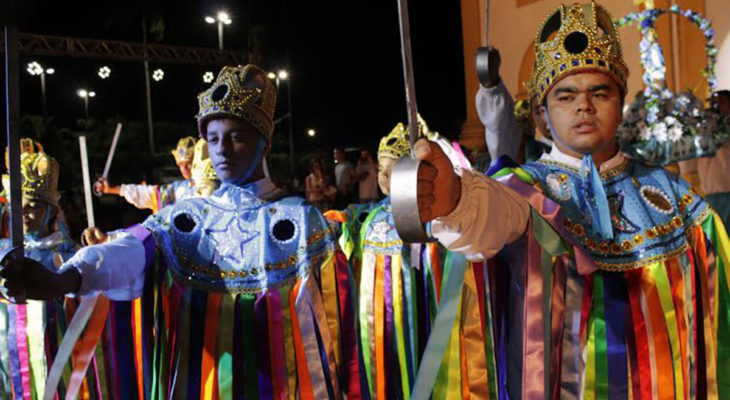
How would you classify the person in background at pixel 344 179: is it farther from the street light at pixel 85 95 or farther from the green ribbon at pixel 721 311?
the street light at pixel 85 95

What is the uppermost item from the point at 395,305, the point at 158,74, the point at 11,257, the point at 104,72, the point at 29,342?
the point at 104,72

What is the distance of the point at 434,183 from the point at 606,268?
32.7 inches

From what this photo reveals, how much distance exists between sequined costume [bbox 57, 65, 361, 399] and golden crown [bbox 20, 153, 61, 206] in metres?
1.68

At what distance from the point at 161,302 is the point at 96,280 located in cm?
40

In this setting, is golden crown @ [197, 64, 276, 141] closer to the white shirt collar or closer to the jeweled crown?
the white shirt collar

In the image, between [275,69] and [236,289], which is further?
[275,69]

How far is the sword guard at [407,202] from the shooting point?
125 cm

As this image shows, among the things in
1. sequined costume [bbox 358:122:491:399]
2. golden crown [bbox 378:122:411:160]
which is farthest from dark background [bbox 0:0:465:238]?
sequined costume [bbox 358:122:491:399]

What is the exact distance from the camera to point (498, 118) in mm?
3029

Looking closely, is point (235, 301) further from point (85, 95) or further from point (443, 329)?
point (85, 95)

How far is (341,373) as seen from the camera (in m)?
2.79

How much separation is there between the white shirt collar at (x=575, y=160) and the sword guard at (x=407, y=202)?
3.25 ft

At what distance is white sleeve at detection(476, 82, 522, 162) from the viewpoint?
2975mm

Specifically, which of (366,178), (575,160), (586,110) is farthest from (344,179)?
(586,110)
